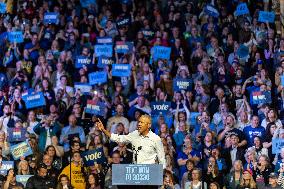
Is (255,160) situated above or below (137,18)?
below

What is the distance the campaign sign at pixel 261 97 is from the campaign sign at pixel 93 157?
3.19m

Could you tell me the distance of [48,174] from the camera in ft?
59.2

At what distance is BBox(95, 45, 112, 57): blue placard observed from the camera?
21.7 meters

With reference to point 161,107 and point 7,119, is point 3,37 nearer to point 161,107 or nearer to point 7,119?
point 7,119

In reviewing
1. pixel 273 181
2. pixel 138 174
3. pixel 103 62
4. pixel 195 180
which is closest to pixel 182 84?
pixel 103 62

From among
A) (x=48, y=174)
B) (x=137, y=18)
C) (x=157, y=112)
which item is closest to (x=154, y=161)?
(x=48, y=174)

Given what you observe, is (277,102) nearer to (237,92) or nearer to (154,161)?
(237,92)

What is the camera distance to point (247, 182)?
1784 cm

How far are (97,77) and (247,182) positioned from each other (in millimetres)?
4436

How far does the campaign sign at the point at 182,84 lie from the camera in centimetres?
2073

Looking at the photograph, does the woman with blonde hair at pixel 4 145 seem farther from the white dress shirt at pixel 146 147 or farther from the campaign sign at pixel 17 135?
the white dress shirt at pixel 146 147

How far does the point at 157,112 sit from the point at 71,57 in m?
2.66

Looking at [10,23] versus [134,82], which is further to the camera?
[10,23]

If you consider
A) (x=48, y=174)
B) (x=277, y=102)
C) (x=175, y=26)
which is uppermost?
(x=175, y=26)
